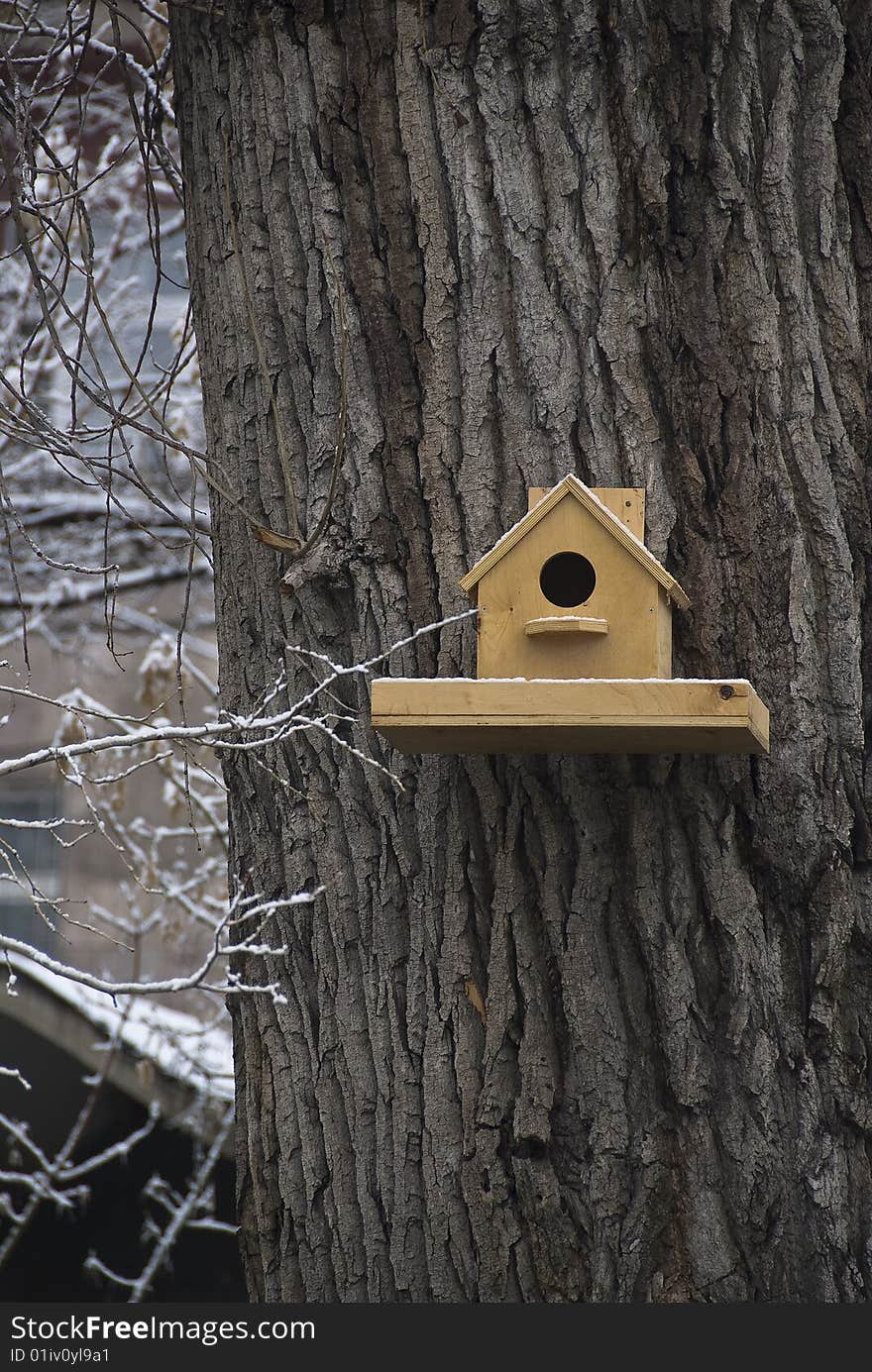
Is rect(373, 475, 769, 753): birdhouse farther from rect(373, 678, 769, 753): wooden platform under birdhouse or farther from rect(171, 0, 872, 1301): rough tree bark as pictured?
rect(171, 0, 872, 1301): rough tree bark

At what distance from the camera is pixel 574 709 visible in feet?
5.53

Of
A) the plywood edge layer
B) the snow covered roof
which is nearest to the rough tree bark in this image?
the plywood edge layer

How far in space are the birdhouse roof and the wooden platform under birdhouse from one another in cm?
24

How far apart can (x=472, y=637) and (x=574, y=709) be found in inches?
15.0

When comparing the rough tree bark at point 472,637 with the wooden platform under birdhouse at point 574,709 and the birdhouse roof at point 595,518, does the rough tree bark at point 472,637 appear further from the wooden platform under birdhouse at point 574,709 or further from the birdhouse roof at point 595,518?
the wooden platform under birdhouse at point 574,709

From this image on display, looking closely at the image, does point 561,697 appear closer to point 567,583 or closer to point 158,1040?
point 567,583

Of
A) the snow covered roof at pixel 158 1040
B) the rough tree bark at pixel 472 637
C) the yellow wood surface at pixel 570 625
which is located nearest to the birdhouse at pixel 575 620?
the yellow wood surface at pixel 570 625

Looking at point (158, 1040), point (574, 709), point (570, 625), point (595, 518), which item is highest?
point (595, 518)

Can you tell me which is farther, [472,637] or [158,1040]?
[158,1040]

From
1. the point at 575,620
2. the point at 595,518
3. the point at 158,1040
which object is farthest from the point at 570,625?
the point at 158,1040

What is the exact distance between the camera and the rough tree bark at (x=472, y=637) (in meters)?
1.92

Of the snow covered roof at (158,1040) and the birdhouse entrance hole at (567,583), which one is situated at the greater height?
the birdhouse entrance hole at (567,583)

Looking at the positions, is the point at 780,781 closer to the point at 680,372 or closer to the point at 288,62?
the point at 680,372

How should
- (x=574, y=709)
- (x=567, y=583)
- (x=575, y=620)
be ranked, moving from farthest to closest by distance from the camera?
(x=567, y=583)
(x=575, y=620)
(x=574, y=709)
